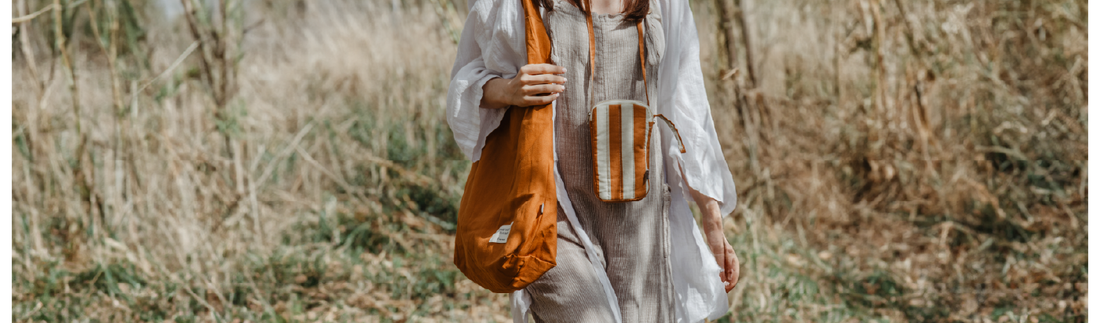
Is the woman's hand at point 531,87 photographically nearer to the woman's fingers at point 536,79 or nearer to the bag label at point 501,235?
the woman's fingers at point 536,79

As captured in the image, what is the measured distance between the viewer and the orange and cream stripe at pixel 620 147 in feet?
4.72

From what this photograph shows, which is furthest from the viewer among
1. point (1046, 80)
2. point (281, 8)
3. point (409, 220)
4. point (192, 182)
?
point (281, 8)

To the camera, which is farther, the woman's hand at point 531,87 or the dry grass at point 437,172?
the dry grass at point 437,172

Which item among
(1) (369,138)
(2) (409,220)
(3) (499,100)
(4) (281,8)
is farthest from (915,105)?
(4) (281,8)

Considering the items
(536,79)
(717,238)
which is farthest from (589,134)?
(717,238)

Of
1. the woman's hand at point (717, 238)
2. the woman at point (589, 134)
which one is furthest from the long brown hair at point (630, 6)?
the woman's hand at point (717, 238)

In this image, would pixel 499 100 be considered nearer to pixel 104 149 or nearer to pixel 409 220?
pixel 409 220

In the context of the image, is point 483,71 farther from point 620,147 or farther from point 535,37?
point 620,147

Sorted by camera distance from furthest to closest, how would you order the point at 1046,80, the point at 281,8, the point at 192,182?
the point at 281,8
the point at 1046,80
the point at 192,182

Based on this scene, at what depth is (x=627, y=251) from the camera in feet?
4.99

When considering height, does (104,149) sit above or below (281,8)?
below

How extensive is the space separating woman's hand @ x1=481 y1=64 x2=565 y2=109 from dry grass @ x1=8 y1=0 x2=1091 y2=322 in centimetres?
188

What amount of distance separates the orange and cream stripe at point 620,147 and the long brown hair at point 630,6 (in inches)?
6.7

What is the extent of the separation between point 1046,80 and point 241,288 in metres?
4.47
